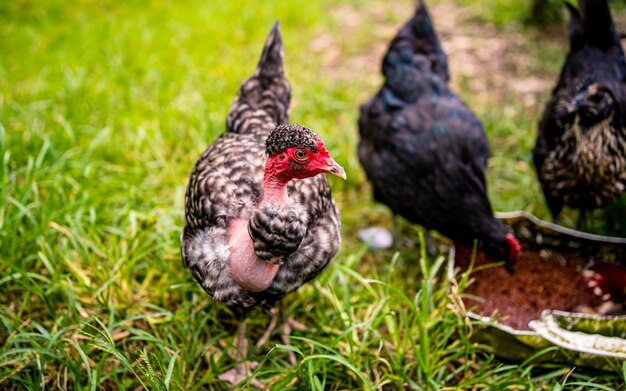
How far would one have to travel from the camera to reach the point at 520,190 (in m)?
3.71

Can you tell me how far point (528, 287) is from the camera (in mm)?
2982

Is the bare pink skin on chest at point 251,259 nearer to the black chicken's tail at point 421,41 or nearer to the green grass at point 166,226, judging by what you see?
the green grass at point 166,226

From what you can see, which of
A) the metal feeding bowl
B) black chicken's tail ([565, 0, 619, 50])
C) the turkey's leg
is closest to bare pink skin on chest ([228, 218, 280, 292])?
the turkey's leg

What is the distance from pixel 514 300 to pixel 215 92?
2893mm

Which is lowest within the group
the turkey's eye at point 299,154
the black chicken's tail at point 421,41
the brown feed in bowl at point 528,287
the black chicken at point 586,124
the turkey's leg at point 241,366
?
the brown feed in bowl at point 528,287

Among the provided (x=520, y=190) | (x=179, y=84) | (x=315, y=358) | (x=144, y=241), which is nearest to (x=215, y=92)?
(x=179, y=84)

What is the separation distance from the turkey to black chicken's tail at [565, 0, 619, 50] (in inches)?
79.8

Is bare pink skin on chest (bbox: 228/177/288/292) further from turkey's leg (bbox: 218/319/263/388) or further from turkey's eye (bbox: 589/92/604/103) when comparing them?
turkey's eye (bbox: 589/92/604/103)

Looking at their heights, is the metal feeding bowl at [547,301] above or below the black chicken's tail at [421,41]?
below

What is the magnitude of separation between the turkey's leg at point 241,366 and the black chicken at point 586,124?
6.56 ft

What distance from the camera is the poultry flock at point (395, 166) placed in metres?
2.04

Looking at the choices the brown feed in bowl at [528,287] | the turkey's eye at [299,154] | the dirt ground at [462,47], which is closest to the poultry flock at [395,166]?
the turkey's eye at [299,154]

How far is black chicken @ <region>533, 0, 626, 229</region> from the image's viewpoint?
293 centimetres

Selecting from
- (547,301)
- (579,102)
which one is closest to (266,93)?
(579,102)
